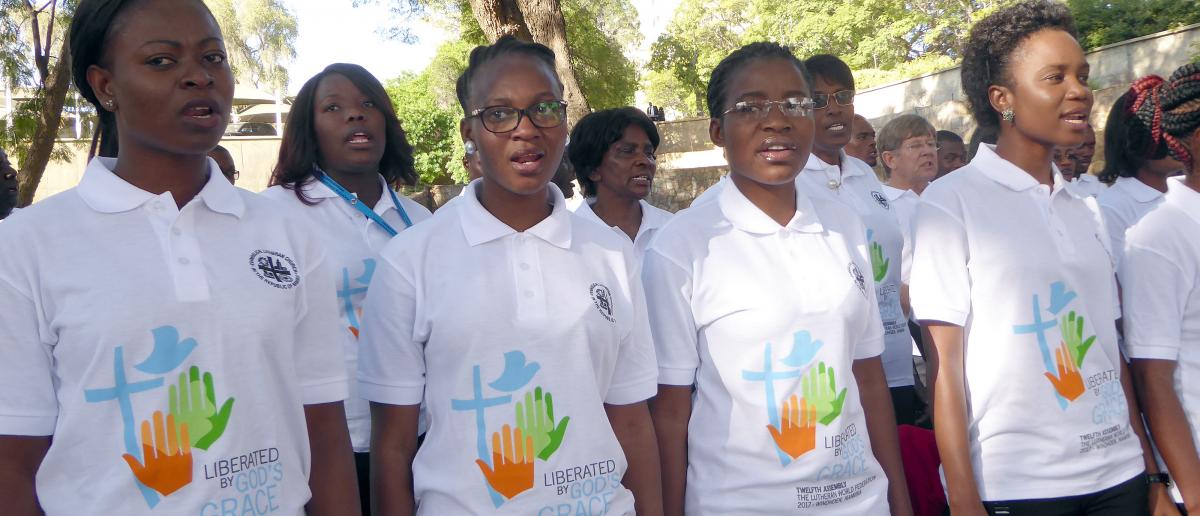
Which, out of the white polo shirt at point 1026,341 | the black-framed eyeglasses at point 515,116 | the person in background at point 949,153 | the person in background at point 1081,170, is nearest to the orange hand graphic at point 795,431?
the white polo shirt at point 1026,341

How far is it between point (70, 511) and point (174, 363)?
34 cm

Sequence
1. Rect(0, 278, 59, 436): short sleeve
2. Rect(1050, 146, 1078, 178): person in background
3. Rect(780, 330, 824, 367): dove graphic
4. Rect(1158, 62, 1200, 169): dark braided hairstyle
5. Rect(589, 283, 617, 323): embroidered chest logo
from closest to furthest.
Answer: Rect(0, 278, 59, 436): short sleeve → Rect(589, 283, 617, 323): embroidered chest logo → Rect(780, 330, 824, 367): dove graphic → Rect(1158, 62, 1200, 169): dark braided hairstyle → Rect(1050, 146, 1078, 178): person in background

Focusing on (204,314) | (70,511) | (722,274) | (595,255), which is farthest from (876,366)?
(70,511)

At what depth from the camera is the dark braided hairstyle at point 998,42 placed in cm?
273

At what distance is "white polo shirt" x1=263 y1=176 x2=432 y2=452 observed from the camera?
2.98 meters

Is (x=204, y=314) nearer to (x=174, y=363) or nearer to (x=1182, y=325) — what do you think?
(x=174, y=363)

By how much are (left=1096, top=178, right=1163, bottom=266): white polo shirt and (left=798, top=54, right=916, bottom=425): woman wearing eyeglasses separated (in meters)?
0.85

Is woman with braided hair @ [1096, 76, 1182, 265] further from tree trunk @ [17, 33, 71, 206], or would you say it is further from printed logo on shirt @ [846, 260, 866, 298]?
tree trunk @ [17, 33, 71, 206]

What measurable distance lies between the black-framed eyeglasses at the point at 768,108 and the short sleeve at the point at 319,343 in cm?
127

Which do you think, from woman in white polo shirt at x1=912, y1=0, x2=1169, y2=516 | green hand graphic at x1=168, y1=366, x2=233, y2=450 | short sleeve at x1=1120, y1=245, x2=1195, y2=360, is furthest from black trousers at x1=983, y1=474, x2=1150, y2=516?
green hand graphic at x1=168, y1=366, x2=233, y2=450

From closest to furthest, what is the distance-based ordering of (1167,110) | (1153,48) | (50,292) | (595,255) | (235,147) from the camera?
1. (50,292)
2. (595,255)
3. (1167,110)
4. (1153,48)
5. (235,147)

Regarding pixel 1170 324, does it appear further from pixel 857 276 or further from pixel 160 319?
pixel 160 319

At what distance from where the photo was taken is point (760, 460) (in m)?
2.36

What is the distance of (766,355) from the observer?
2371 mm
